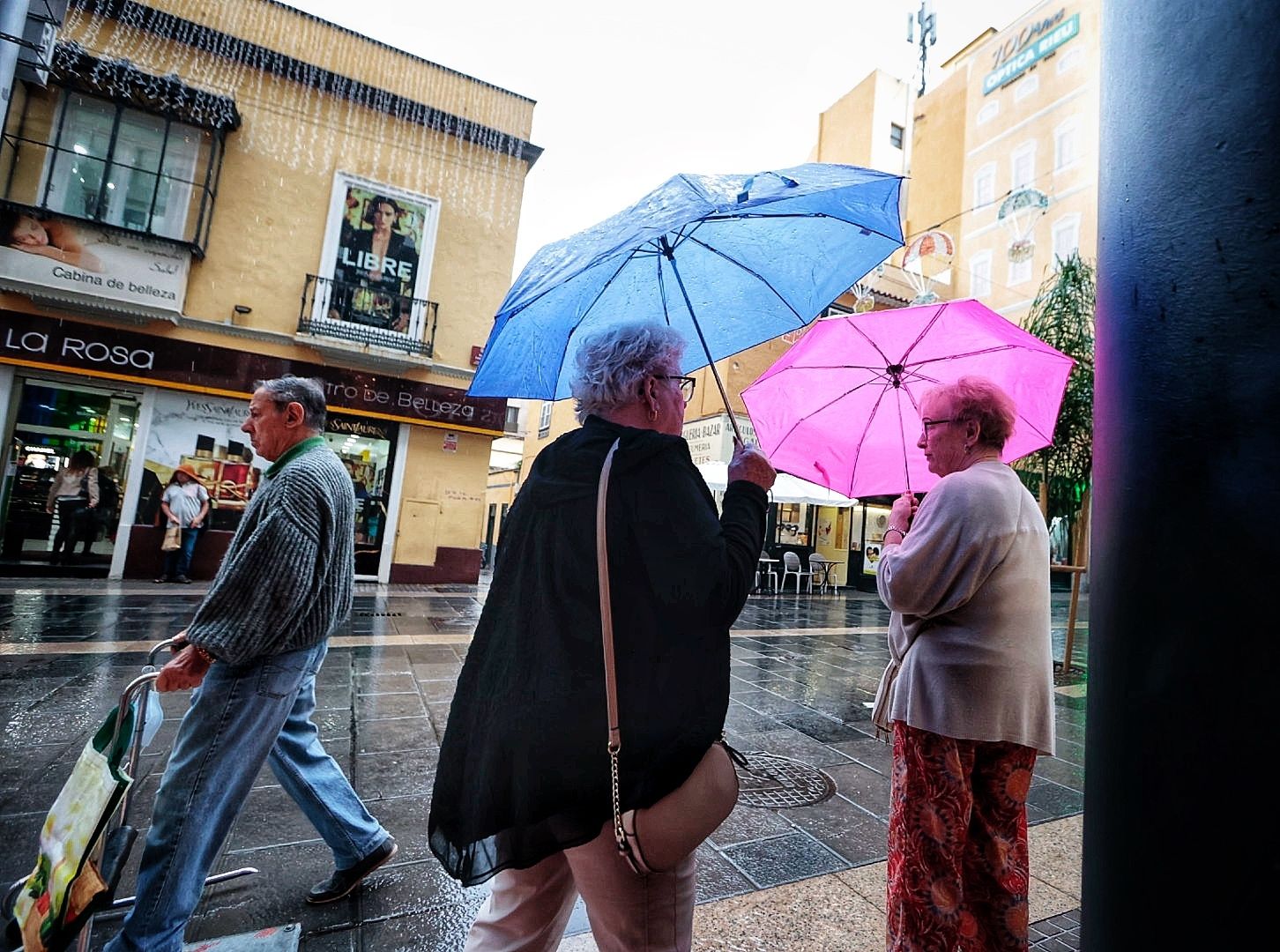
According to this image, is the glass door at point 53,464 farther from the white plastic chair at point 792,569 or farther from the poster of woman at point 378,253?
the white plastic chair at point 792,569

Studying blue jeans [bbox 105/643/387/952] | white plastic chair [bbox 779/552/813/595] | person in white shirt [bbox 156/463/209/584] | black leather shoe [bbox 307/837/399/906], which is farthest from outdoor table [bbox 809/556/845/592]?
blue jeans [bbox 105/643/387/952]

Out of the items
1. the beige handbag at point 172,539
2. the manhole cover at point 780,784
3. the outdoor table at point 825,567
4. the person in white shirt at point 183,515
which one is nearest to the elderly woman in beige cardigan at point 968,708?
the manhole cover at point 780,784

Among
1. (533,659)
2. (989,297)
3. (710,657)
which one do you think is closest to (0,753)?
(533,659)

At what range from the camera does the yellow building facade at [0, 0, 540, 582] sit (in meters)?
10.7

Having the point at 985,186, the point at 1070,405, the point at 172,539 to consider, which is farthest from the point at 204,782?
the point at 985,186

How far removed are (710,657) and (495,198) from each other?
46.5 feet

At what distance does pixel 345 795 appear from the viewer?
8.30 ft

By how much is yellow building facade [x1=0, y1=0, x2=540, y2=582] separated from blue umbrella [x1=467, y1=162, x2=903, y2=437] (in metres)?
11.0

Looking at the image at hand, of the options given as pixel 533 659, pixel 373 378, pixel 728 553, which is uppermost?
pixel 373 378

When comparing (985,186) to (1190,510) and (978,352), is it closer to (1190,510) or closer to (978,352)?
(978,352)

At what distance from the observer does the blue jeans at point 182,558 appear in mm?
10711

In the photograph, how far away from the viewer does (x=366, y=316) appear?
496 inches

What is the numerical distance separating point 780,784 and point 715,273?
2866 millimetres

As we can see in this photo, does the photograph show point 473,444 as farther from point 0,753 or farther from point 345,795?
point 345,795
